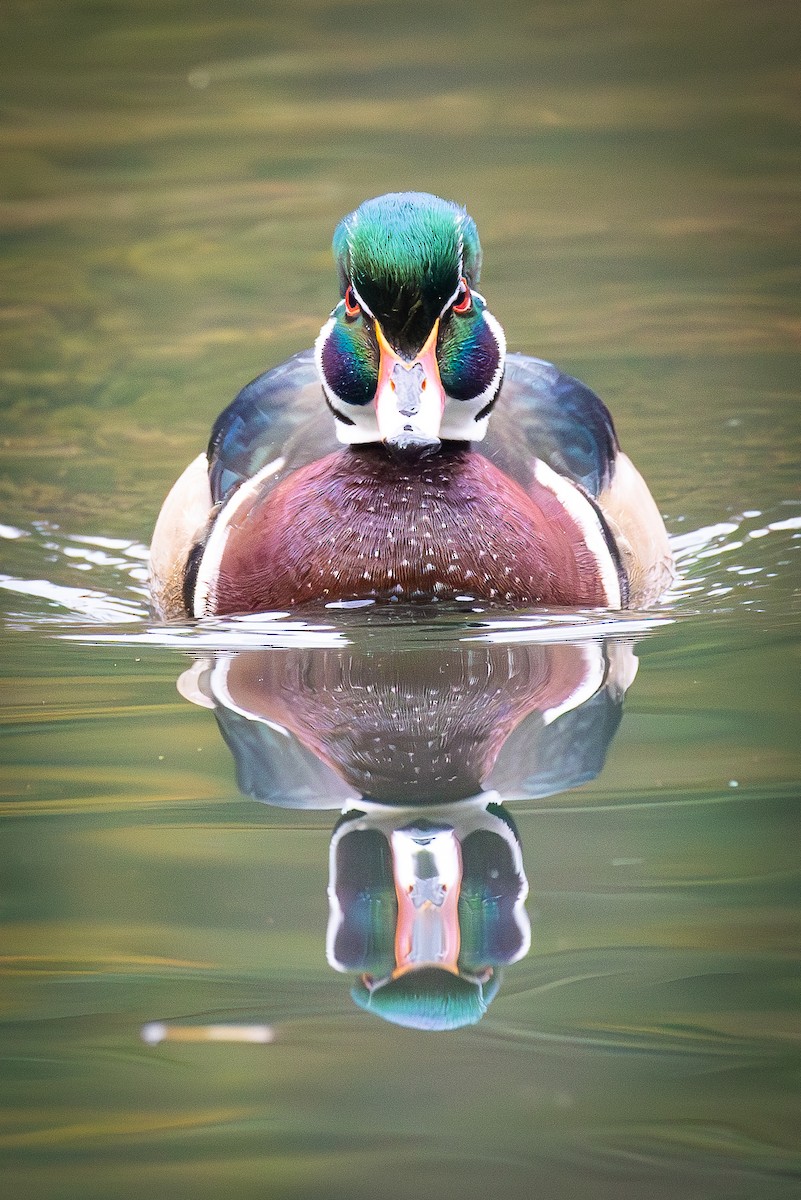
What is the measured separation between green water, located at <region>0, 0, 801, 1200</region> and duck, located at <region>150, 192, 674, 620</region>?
17 cm

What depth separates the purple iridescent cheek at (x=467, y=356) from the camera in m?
5.68

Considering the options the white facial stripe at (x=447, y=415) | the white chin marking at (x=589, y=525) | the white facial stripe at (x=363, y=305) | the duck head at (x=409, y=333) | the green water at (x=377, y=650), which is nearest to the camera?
the green water at (x=377, y=650)

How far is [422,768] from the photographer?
14.0 ft

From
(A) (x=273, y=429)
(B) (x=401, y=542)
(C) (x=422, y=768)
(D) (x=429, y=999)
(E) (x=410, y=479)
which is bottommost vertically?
(D) (x=429, y=999)

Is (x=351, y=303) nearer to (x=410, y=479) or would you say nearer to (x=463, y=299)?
(x=463, y=299)

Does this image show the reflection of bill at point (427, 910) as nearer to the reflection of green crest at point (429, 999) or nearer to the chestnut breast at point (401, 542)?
the reflection of green crest at point (429, 999)

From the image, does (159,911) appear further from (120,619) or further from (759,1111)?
(120,619)

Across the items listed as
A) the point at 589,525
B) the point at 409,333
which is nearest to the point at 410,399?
the point at 409,333

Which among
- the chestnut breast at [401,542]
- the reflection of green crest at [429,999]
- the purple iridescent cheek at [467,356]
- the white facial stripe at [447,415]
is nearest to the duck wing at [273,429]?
the white facial stripe at [447,415]

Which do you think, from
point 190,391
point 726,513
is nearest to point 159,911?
point 726,513

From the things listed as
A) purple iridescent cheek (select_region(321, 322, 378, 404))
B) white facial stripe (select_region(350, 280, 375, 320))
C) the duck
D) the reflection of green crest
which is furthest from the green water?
white facial stripe (select_region(350, 280, 375, 320))

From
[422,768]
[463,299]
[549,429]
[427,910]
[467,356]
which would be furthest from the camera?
[549,429]

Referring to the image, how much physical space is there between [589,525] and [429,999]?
2.89 m

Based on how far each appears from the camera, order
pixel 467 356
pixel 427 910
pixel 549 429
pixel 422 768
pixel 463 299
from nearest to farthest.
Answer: pixel 427 910, pixel 422 768, pixel 463 299, pixel 467 356, pixel 549 429
